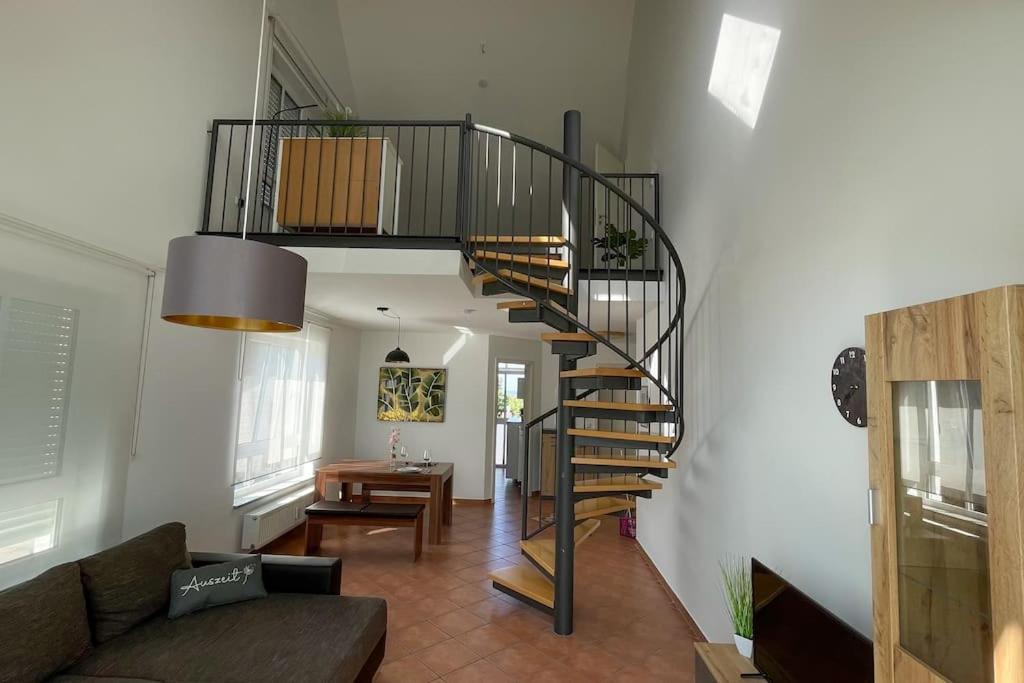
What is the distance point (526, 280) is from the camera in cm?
359

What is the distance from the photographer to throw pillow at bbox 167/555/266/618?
8.84 feet

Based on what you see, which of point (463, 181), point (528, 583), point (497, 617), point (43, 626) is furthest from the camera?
point (528, 583)

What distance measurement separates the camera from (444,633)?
3441mm

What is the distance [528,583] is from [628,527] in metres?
2.37

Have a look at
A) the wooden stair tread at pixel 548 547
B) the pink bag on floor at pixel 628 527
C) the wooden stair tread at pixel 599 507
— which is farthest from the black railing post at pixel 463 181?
the pink bag on floor at pixel 628 527

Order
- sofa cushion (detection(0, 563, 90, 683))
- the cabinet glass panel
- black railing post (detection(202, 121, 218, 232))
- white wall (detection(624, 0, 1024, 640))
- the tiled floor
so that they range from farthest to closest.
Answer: black railing post (detection(202, 121, 218, 232)) < the tiled floor < sofa cushion (detection(0, 563, 90, 683)) < white wall (detection(624, 0, 1024, 640)) < the cabinet glass panel

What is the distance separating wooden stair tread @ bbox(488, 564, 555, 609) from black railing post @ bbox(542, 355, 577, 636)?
5.7 inches

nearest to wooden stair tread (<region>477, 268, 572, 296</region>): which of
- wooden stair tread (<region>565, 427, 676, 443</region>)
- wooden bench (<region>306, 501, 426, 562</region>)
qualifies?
wooden stair tread (<region>565, 427, 676, 443</region>)

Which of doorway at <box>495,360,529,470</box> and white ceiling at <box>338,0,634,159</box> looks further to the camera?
doorway at <box>495,360,529,470</box>

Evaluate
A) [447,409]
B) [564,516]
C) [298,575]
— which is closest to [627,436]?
[564,516]

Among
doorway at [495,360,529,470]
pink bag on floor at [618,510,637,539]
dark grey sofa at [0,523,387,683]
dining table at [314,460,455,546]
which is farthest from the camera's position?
doorway at [495,360,529,470]

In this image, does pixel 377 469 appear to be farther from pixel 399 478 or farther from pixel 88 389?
pixel 88 389

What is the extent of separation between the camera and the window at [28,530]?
8.14 ft

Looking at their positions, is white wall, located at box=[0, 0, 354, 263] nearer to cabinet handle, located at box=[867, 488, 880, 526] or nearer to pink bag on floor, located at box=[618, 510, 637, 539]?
cabinet handle, located at box=[867, 488, 880, 526]
